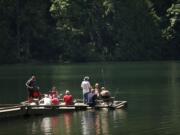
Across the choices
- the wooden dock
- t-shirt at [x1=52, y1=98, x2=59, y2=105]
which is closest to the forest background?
the wooden dock

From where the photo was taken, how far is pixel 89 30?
134 metres

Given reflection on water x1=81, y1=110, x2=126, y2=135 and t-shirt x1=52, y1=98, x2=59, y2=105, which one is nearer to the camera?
reflection on water x1=81, y1=110, x2=126, y2=135

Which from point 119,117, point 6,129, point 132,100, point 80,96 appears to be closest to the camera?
point 6,129

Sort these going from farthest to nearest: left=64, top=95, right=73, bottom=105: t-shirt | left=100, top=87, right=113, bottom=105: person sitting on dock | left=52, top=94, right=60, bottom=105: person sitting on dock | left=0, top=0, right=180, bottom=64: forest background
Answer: left=0, top=0, right=180, bottom=64: forest background → left=100, top=87, right=113, bottom=105: person sitting on dock → left=64, top=95, right=73, bottom=105: t-shirt → left=52, top=94, right=60, bottom=105: person sitting on dock

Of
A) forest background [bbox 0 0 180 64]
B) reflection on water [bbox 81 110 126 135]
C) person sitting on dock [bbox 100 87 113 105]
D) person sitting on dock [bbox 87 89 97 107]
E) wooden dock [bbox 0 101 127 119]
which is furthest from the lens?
forest background [bbox 0 0 180 64]

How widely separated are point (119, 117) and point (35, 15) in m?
91.5

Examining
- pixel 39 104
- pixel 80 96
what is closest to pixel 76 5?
pixel 80 96

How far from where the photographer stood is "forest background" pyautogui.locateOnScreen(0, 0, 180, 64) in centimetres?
12612

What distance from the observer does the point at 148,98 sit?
156 feet

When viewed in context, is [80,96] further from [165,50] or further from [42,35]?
[165,50]

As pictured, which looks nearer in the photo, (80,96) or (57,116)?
(57,116)

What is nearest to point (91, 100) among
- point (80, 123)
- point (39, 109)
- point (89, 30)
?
point (39, 109)

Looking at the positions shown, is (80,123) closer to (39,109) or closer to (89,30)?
(39,109)

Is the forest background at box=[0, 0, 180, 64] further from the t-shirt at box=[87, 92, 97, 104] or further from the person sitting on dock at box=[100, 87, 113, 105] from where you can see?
the t-shirt at box=[87, 92, 97, 104]
